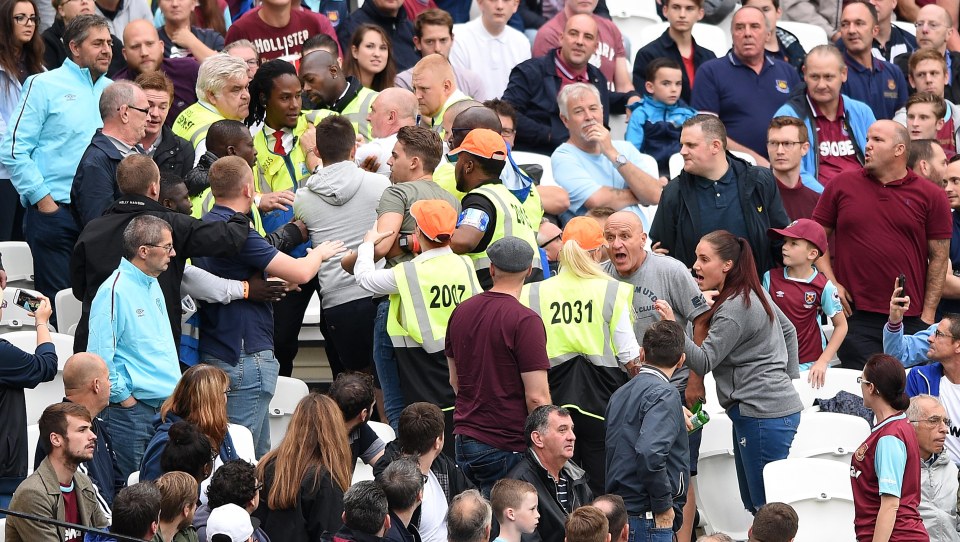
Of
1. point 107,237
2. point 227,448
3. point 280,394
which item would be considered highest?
point 107,237

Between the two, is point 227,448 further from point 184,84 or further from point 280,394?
point 184,84

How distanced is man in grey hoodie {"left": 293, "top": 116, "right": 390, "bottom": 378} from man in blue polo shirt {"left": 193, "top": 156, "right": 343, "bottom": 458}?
1.24 feet

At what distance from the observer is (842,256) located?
9312 mm

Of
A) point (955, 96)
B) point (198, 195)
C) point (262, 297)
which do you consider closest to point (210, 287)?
point (262, 297)

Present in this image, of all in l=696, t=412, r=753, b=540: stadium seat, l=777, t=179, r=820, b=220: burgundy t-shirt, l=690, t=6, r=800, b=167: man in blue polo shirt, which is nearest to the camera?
l=696, t=412, r=753, b=540: stadium seat

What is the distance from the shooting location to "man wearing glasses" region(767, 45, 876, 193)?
10391mm

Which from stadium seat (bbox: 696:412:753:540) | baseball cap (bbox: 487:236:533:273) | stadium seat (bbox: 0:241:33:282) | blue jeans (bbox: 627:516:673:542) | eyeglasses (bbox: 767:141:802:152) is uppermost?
baseball cap (bbox: 487:236:533:273)

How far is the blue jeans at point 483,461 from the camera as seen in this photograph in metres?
6.96

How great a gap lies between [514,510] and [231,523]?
1146mm

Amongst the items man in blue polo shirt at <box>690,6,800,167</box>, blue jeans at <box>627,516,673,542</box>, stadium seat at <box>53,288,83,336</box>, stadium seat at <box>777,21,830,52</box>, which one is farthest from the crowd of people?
stadium seat at <box>777,21,830,52</box>

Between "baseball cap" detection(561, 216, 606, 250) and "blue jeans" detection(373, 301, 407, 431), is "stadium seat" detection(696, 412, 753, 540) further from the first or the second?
"blue jeans" detection(373, 301, 407, 431)

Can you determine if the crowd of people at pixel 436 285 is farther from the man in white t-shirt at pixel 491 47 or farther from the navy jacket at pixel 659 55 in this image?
the navy jacket at pixel 659 55

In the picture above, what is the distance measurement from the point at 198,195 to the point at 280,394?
1.15 m

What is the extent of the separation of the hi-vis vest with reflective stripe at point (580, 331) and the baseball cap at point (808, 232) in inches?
65.0
